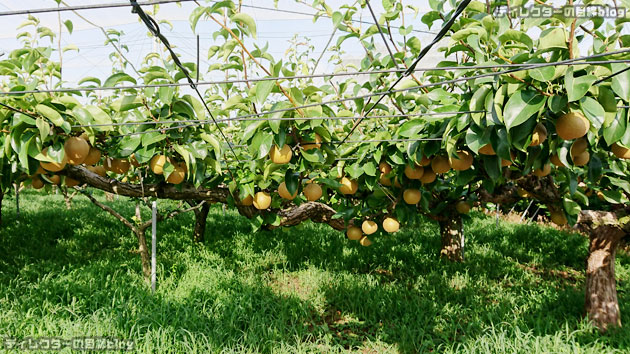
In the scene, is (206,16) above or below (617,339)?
above

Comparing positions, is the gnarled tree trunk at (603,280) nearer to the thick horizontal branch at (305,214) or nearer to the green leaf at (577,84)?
the thick horizontal branch at (305,214)

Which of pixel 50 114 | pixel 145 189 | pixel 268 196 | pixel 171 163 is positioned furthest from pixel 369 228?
pixel 50 114

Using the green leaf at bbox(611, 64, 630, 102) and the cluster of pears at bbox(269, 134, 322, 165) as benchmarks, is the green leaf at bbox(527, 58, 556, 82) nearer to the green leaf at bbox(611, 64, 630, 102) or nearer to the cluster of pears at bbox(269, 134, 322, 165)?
the green leaf at bbox(611, 64, 630, 102)

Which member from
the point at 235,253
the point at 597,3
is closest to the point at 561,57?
the point at 597,3

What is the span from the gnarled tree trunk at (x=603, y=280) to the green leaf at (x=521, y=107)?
7.42 feet

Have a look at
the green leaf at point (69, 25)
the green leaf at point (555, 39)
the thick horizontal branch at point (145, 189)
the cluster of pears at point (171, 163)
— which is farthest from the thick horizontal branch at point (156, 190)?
the green leaf at point (555, 39)

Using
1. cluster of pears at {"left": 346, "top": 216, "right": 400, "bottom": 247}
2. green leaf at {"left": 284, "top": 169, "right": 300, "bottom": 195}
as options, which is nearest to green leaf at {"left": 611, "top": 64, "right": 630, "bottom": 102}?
green leaf at {"left": 284, "top": 169, "right": 300, "bottom": 195}

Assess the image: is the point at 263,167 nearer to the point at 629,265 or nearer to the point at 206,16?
the point at 206,16

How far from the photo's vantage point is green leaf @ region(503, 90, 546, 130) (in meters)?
0.91

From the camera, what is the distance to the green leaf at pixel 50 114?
4.15 feet

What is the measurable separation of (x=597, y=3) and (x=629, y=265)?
15.8 ft

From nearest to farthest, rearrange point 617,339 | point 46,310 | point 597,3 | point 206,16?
point 597,3 → point 206,16 → point 617,339 → point 46,310

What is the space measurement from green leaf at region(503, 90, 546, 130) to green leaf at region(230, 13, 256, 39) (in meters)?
0.73

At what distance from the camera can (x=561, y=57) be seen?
3.10 ft
